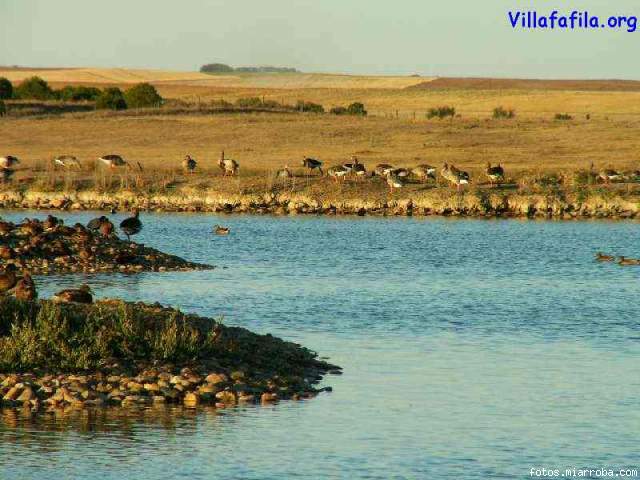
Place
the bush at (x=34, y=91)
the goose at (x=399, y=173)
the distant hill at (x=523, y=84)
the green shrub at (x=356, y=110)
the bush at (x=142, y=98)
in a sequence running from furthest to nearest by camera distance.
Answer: the distant hill at (x=523, y=84) → the bush at (x=34, y=91) → the bush at (x=142, y=98) → the green shrub at (x=356, y=110) → the goose at (x=399, y=173)

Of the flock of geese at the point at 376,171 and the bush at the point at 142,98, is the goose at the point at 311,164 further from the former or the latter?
the bush at the point at 142,98

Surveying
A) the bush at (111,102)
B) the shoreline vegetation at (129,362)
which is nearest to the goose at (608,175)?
the shoreline vegetation at (129,362)

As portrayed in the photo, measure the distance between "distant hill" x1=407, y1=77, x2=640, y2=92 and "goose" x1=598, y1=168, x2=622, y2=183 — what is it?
321ft

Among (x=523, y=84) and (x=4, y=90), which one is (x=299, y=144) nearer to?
(x=4, y=90)

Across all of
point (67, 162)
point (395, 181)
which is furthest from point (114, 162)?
point (395, 181)

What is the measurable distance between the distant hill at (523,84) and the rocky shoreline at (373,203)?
99788mm

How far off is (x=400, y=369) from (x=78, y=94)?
3944 inches

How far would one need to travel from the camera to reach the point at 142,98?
114500 millimetres

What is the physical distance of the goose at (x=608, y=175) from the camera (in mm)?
64188

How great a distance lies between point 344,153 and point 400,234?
84.7ft

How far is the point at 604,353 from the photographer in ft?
87.9

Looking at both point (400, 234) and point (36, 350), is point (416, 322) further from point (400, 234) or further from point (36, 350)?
point (400, 234)

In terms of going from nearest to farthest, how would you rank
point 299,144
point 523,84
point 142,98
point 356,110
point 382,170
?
point 382,170
point 299,144
point 356,110
point 142,98
point 523,84

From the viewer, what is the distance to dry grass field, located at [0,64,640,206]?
67.3 metres
